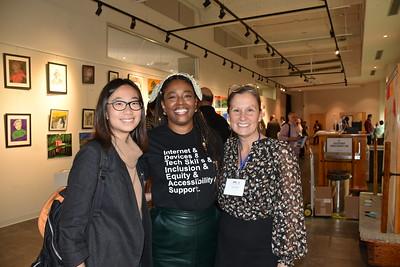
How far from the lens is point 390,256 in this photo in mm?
3152

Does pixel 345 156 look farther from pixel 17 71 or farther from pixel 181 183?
pixel 17 71

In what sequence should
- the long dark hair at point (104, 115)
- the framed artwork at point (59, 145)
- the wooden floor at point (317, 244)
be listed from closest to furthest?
the long dark hair at point (104, 115) → the wooden floor at point (317, 244) → the framed artwork at point (59, 145)

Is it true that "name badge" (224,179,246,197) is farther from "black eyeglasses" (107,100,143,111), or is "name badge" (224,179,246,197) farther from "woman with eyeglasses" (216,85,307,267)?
"black eyeglasses" (107,100,143,111)

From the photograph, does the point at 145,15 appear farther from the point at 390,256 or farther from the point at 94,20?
the point at 390,256

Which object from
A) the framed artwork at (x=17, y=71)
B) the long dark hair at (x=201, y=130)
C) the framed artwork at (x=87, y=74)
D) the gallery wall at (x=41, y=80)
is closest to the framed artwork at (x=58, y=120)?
the gallery wall at (x=41, y=80)

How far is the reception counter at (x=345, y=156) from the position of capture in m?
5.98

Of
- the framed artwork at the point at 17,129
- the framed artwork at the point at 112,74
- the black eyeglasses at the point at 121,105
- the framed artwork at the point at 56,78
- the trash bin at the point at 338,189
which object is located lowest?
the trash bin at the point at 338,189

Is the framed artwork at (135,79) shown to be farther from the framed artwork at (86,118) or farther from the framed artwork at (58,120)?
the framed artwork at (58,120)

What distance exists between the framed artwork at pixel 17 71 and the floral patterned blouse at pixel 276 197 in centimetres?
414

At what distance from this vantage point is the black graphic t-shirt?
173cm

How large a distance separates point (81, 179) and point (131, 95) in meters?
0.43

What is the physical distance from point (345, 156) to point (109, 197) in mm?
5541

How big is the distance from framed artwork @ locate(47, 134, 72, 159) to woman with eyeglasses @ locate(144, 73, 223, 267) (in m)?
3.96

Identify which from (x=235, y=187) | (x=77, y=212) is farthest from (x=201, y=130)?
(x=77, y=212)
